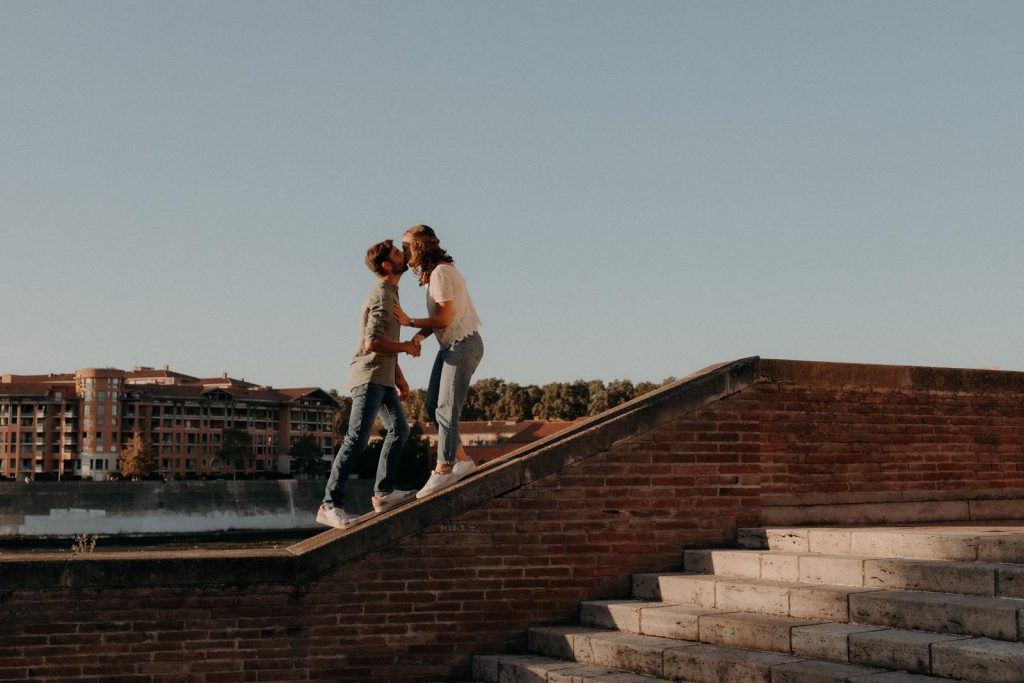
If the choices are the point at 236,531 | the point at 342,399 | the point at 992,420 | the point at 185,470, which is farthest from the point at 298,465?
the point at 992,420

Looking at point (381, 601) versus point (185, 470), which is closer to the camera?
point (381, 601)

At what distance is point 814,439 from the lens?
26.5 ft

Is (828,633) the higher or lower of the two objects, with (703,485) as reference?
lower

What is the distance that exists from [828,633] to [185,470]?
148074mm

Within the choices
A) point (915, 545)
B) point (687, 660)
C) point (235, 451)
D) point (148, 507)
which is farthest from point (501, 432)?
point (687, 660)

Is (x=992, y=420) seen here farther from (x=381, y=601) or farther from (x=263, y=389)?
(x=263, y=389)

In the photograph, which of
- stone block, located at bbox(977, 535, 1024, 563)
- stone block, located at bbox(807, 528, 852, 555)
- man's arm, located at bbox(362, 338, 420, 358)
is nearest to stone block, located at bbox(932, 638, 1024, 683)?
stone block, located at bbox(977, 535, 1024, 563)

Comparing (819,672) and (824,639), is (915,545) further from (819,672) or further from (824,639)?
(819,672)

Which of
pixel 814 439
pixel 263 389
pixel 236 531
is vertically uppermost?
pixel 263 389

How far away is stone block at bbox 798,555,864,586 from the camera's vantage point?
6246 millimetres

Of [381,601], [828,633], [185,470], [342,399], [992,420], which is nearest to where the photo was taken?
[828,633]

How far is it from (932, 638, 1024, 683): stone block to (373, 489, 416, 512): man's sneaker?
356 cm

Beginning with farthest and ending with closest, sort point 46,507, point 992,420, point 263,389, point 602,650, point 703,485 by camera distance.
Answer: point 263,389, point 46,507, point 992,420, point 703,485, point 602,650

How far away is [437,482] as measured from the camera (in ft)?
23.7
